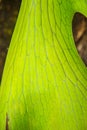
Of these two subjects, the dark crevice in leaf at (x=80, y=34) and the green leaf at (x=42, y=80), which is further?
the dark crevice in leaf at (x=80, y=34)

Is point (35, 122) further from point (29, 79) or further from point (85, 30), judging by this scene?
point (85, 30)

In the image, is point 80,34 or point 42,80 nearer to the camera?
point 42,80

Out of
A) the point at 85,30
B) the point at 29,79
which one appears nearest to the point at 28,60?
the point at 29,79

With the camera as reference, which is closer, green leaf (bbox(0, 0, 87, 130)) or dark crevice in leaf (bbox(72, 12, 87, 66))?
green leaf (bbox(0, 0, 87, 130))
